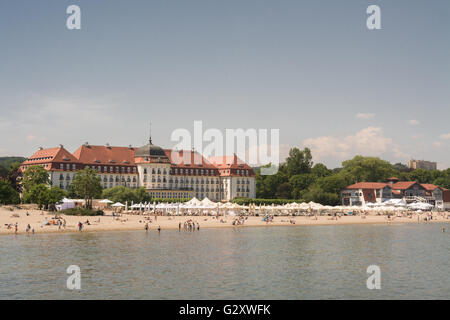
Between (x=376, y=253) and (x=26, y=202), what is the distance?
227 feet

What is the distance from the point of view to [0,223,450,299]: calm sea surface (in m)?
32.1

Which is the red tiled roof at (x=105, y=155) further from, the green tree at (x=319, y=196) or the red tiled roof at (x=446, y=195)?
the red tiled roof at (x=446, y=195)

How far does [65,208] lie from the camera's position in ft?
321

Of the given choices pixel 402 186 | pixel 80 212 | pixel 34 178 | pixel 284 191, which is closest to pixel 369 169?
pixel 402 186

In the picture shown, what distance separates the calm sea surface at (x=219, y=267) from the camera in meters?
32.1

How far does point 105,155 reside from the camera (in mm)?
139875

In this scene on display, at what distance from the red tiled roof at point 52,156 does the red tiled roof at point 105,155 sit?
11.1 ft

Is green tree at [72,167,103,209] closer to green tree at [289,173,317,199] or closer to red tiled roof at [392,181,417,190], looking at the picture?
green tree at [289,173,317,199]

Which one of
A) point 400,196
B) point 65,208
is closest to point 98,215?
point 65,208

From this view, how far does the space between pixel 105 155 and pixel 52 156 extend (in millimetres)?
14903

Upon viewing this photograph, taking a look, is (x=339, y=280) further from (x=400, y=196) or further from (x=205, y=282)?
(x=400, y=196)

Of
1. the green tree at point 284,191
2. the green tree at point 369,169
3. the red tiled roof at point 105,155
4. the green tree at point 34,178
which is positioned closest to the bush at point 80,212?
the green tree at point 34,178

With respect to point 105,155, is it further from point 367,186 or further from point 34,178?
point 367,186

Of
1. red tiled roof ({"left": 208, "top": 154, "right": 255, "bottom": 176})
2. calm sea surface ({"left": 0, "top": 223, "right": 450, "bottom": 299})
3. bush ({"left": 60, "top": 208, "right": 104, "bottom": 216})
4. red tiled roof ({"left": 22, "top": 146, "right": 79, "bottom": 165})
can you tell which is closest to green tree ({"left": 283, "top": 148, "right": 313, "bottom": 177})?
red tiled roof ({"left": 208, "top": 154, "right": 255, "bottom": 176})
